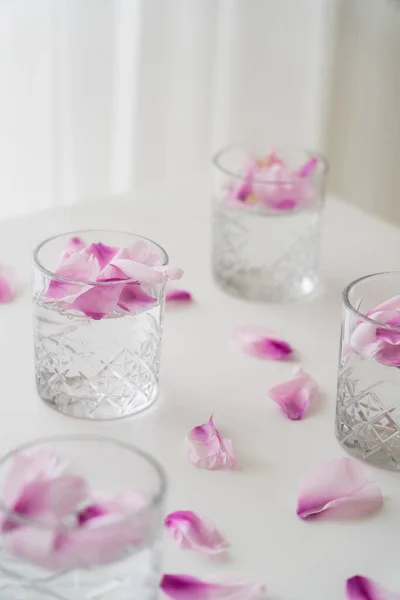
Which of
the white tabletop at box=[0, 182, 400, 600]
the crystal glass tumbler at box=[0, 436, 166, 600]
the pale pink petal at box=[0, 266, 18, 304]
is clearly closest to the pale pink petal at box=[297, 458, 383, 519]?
the white tabletop at box=[0, 182, 400, 600]

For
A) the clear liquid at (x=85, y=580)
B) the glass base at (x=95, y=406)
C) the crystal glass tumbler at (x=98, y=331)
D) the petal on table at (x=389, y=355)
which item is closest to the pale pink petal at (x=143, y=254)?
the crystal glass tumbler at (x=98, y=331)

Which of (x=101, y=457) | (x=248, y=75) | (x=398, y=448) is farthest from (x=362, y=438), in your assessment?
(x=248, y=75)

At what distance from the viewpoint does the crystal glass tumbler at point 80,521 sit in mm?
509

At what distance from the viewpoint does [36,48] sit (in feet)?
6.11

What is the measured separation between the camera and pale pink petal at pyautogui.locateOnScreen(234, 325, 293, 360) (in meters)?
0.96

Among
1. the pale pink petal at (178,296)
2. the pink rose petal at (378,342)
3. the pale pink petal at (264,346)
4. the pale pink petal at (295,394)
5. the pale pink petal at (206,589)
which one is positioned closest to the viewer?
the pale pink petal at (206,589)

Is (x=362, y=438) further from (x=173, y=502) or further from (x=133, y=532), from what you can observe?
(x=133, y=532)

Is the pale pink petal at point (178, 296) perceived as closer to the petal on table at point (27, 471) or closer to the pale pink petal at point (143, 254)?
the pale pink petal at point (143, 254)

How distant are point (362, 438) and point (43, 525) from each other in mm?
384

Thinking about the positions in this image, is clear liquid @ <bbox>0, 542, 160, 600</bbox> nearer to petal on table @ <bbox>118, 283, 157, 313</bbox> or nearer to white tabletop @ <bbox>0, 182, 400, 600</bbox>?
white tabletop @ <bbox>0, 182, 400, 600</bbox>

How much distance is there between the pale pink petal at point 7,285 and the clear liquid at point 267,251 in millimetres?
263

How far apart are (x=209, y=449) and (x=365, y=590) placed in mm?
203

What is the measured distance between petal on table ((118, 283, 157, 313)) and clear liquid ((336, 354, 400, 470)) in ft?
0.64

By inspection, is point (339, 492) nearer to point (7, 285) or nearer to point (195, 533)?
point (195, 533)
